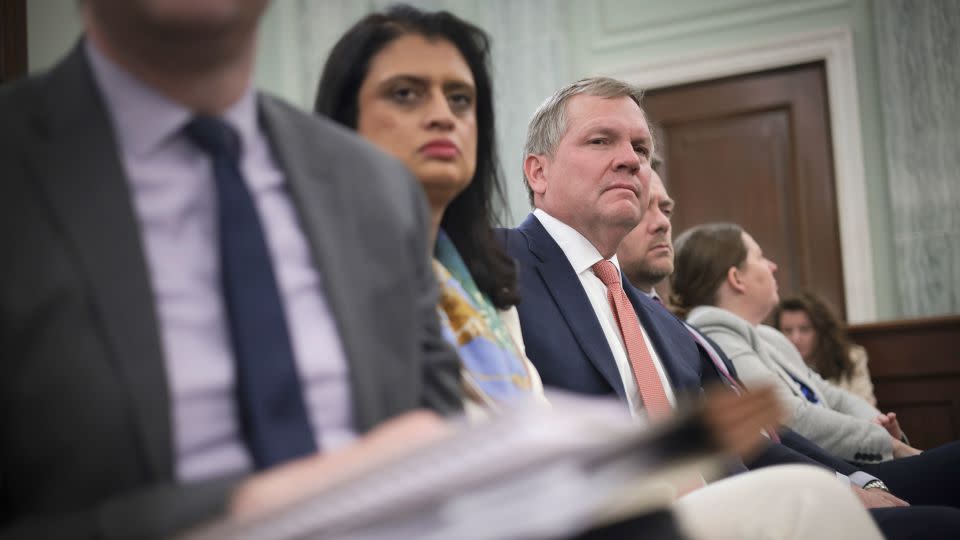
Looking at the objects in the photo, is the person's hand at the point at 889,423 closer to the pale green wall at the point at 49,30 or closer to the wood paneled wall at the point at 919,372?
the wood paneled wall at the point at 919,372

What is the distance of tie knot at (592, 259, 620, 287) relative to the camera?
2.31 meters

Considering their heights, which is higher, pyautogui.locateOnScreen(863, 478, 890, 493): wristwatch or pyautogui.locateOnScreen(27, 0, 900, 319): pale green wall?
pyautogui.locateOnScreen(27, 0, 900, 319): pale green wall

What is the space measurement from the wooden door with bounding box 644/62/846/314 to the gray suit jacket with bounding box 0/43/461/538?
5081 mm

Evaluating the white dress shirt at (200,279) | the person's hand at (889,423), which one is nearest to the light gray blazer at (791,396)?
the person's hand at (889,423)

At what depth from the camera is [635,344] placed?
2.19 metres

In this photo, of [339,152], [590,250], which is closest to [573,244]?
[590,250]

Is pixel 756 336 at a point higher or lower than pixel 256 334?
lower

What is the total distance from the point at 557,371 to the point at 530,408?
143 centimetres

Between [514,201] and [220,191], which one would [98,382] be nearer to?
[220,191]

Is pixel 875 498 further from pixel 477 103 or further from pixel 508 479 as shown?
pixel 508 479

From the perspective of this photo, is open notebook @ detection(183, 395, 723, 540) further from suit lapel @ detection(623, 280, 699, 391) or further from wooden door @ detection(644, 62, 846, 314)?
wooden door @ detection(644, 62, 846, 314)

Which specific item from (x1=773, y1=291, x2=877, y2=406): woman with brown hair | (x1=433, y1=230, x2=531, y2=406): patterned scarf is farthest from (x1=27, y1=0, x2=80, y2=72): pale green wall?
(x1=433, y1=230, x2=531, y2=406): patterned scarf

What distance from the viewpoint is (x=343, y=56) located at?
139 centimetres

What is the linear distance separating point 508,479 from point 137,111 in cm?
48
